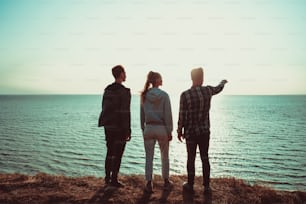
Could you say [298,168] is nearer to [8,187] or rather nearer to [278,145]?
[278,145]

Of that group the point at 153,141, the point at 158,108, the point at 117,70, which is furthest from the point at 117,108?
the point at 153,141

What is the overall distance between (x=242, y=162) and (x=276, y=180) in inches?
210

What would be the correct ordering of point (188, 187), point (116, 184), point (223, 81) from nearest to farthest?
point (223, 81) < point (188, 187) < point (116, 184)

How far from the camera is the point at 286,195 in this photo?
22.2 feet

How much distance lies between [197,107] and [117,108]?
179 centimetres

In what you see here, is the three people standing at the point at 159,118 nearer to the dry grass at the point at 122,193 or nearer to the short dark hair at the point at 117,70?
the short dark hair at the point at 117,70

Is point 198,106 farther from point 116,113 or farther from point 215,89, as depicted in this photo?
point 116,113

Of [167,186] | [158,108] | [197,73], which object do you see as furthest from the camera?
[167,186]

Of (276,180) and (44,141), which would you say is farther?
(44,141)

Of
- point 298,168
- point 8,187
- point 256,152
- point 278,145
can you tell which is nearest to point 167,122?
point 8,187

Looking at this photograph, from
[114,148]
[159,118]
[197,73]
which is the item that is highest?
[197,73]

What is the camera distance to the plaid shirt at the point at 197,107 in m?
6.46

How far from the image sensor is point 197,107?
255 inches

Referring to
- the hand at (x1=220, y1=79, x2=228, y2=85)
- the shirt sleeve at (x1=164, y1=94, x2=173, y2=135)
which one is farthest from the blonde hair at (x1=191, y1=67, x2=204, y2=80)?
the shirt sleeve at (x1=164, y1=94, x2=173, y2=135)
